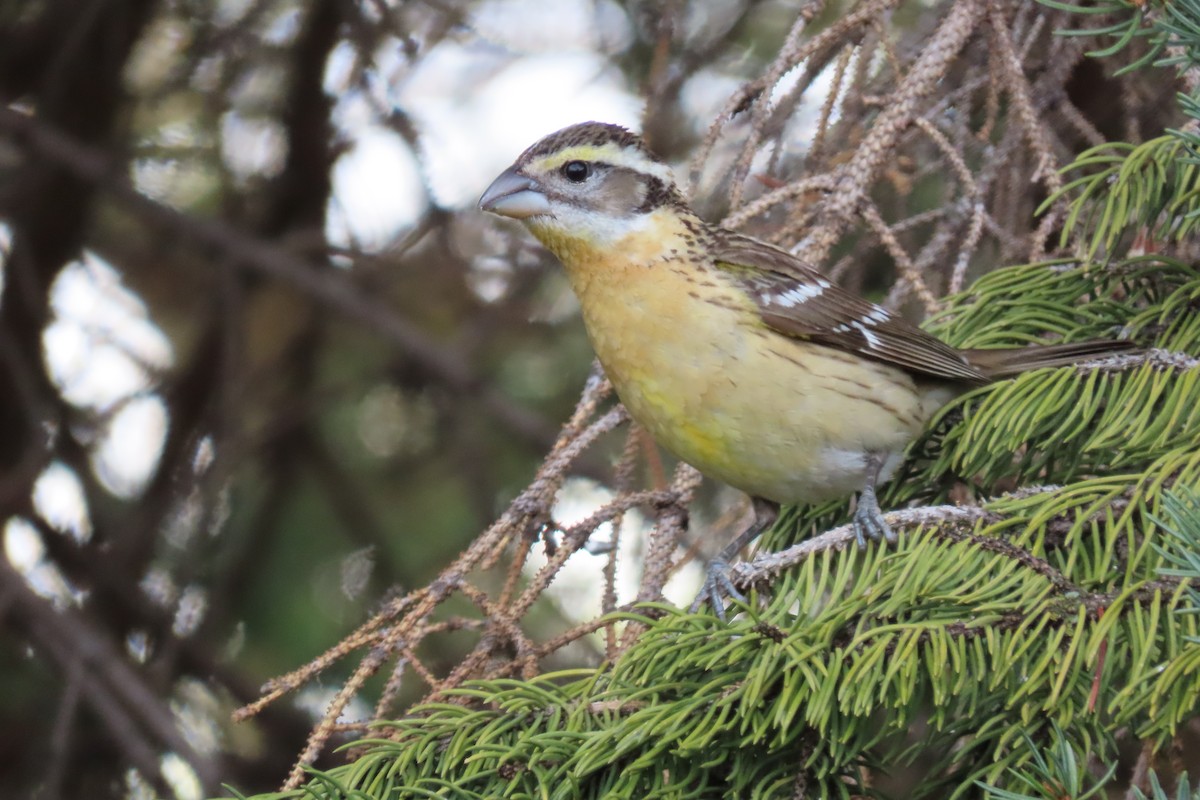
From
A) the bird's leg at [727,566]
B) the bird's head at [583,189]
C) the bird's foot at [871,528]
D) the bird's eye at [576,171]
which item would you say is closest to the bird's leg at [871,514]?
the bird's foot at [871,528]

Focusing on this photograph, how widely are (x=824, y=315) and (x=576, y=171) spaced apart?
0.75m

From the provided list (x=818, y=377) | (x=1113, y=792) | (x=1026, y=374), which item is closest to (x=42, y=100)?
(x=818, y=377)

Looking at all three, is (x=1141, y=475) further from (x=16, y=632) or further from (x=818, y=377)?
(x=16, y=632)

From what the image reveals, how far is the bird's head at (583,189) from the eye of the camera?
3230 millimetres

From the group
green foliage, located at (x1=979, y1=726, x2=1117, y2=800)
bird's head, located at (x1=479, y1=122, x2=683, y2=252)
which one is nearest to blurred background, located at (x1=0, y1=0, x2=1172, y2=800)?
bird's head, located at (x1=479, y1=122, x2=683, y2=252)

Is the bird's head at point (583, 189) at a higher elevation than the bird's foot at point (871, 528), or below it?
higher

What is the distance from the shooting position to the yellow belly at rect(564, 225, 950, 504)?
2910mm

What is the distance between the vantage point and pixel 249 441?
419 cm

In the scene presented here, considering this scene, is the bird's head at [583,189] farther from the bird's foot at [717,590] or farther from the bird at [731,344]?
the bird's foot at [717,590]

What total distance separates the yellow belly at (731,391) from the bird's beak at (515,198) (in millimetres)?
202

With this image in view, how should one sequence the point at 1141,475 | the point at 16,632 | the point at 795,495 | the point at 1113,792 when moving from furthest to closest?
the point at 16,632
the point at 1113,792
the point at 795,495
the point at 1141,475

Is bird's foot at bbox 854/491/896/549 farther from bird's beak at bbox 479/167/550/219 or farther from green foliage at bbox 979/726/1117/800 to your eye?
bird's beak at bbox 479/167/550/219

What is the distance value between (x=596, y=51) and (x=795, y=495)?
2251mm

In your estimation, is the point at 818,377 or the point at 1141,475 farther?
the point at 818,377
